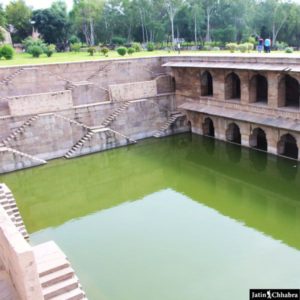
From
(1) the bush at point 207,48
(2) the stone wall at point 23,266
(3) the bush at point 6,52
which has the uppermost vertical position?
(3) the bush at point 6,52

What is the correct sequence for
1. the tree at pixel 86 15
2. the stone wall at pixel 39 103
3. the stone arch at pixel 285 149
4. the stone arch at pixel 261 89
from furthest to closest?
the tree at pixel 86 15, the stone arch at pixel 261 89, the stone wall at pixel 39 103, the stone arch at pixel 285 149

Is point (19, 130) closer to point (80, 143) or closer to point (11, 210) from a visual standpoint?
point (80, 143)

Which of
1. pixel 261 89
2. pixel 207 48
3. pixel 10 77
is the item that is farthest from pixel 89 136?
pixel 207 48

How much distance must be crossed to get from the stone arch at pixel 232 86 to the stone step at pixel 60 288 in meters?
12.5

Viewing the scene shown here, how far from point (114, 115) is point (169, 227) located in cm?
891

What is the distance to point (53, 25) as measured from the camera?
4159cm

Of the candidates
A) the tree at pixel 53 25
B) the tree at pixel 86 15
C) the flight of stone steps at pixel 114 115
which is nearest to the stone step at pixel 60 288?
the flight of stone steps at pixel 114 115

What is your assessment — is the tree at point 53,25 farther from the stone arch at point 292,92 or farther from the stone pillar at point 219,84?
the stone arch at point 292,92

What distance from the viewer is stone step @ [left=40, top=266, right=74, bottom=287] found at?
7189mm

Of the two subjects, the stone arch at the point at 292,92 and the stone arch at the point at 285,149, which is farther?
the stone arch at the point at 292,92

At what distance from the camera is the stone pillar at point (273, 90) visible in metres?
15.2

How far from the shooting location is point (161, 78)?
20562 millimetres

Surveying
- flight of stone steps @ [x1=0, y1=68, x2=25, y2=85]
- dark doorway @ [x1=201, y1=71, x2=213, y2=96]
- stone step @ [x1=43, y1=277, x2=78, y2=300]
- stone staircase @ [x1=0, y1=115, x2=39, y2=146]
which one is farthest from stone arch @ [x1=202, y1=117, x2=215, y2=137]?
stone step @ [x1=43, y1=277, x2=78, y2=300]

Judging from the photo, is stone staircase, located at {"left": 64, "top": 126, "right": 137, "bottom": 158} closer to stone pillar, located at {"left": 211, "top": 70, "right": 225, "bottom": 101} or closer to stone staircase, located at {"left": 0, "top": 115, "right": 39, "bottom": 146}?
stone staircase, located at {"left": 0, "top": 115, "right": 39, "bottom": 146}
